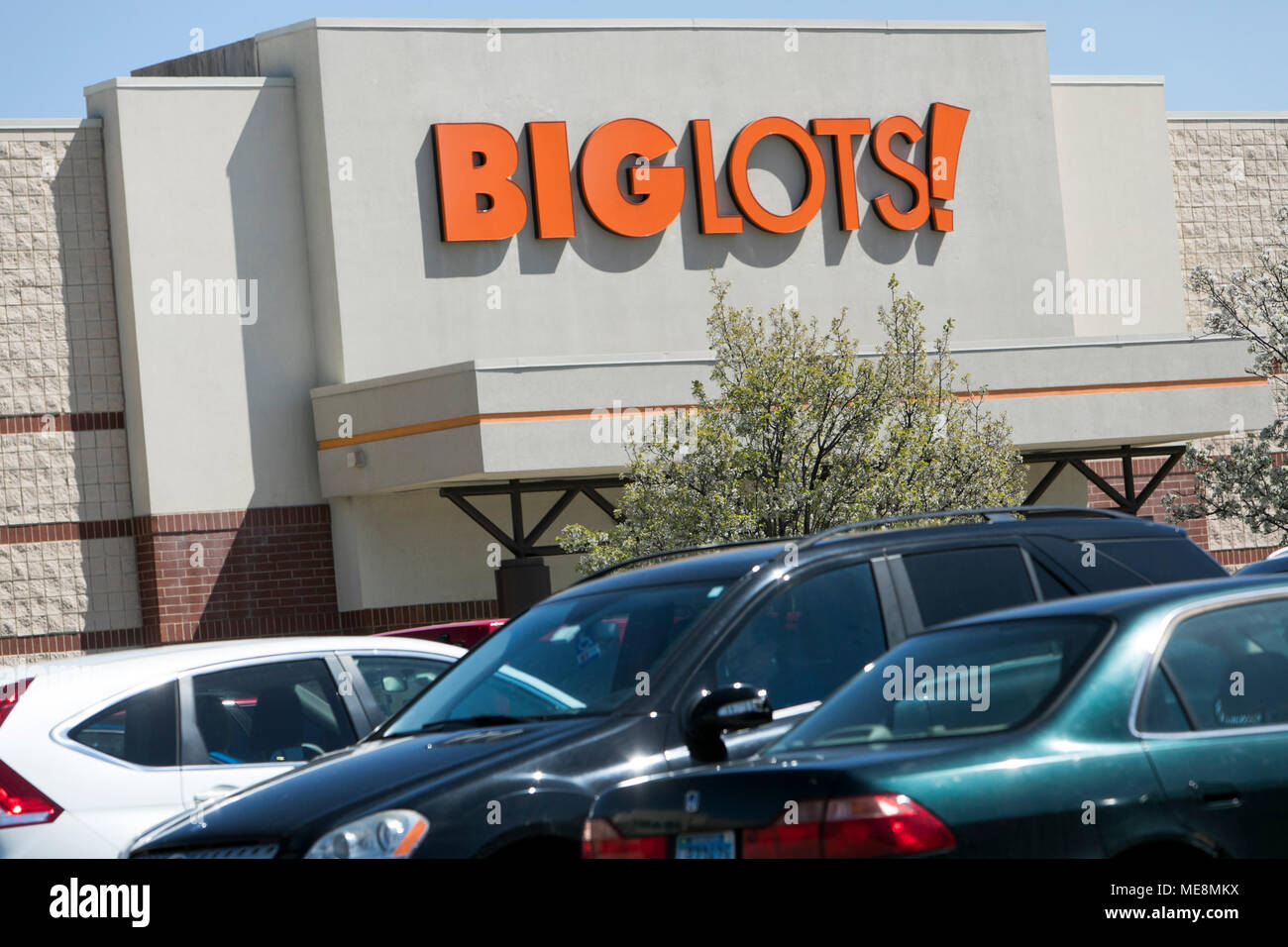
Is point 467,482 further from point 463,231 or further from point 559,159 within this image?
point 559,159

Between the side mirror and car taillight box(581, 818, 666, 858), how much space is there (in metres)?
0.79

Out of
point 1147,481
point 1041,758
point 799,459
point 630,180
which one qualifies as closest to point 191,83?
point 630,180

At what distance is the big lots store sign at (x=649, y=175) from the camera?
23.2 m

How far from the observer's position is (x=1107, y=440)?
80.1 ft

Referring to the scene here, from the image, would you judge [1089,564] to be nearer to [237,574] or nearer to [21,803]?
[21,803]

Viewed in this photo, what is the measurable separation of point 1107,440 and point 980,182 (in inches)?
193

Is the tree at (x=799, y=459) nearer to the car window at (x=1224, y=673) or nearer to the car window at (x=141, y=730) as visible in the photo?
the car window at (x=141, y=730)

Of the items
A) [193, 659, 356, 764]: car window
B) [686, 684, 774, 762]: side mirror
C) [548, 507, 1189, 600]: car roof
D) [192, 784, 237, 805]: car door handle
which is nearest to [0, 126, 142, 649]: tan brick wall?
[193, 659, 356, 764]: car window

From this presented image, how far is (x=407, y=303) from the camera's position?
23.0 meters

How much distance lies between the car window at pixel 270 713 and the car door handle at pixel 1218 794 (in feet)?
13.5

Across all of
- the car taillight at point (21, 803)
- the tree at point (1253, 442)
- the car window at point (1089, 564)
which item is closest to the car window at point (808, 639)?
the car window at point (1089, 564)

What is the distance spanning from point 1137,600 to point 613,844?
1832 mm

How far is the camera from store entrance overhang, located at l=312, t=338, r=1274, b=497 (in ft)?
68.8

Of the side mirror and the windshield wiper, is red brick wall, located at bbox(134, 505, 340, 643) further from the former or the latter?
the side mirror
